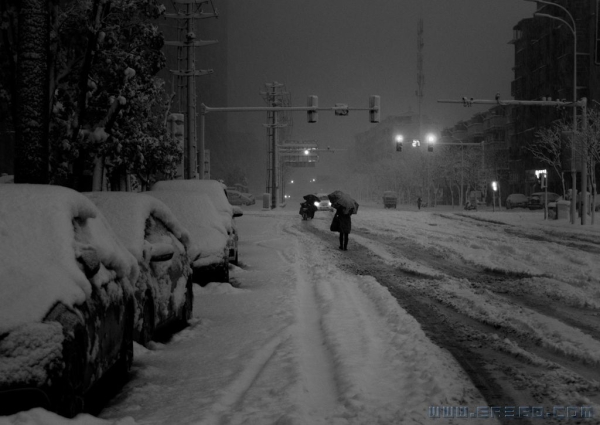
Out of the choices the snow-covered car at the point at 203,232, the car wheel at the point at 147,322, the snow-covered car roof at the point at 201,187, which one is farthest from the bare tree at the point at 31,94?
the snow-covered car roof at the point at 201,187

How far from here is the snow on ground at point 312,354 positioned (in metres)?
Answer: 5.34

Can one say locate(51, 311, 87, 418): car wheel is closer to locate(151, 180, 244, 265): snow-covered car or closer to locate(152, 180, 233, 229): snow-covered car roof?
locate(151, 180, 244, 265): snow-covered car

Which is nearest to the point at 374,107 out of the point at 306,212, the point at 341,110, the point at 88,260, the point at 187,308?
the point at 341,110

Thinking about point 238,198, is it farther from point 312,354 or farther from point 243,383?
point 243,383

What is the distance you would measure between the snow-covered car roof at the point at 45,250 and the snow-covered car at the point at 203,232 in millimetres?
5354

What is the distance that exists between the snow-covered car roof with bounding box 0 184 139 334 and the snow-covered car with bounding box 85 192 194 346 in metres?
0.95

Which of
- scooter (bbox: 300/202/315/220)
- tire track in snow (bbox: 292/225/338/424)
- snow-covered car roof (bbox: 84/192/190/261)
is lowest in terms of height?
tire track in snow (bbox: 292/225/338/424)

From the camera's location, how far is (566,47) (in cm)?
7194

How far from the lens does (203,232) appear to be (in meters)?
11.7

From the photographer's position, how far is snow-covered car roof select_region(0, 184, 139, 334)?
437 centimetres

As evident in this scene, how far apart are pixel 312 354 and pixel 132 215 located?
2.59m

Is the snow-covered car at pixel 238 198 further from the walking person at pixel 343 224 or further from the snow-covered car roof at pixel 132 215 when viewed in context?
the snow-covered car roof at pixel 132 215

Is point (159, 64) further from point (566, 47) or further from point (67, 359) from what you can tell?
point (566, 47)

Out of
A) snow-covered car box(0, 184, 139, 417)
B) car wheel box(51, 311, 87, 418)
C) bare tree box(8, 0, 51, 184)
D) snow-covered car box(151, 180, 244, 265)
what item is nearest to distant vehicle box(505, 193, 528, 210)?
snow-covered car box(151, 180, 244, 265)
